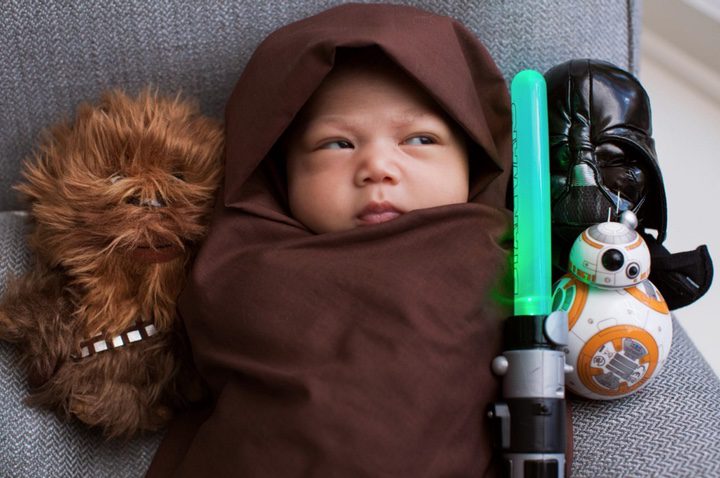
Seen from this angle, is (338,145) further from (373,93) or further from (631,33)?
(631,33)

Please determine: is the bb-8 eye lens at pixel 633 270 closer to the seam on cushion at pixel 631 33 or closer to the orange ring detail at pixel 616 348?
the orange ring detail at pixel 616 348

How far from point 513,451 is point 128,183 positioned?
1.66 ft

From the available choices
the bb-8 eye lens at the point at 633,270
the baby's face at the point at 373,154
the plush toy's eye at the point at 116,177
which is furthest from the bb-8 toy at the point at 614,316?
the plush toy's eye at the point at 116,177

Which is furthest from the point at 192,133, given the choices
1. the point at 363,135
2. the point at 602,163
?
the point at 602,163

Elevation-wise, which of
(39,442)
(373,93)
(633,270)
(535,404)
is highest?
(373,93)

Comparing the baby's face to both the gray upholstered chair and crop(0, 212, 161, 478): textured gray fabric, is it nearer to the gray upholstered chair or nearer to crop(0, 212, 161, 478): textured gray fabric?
the gray upholstered chair

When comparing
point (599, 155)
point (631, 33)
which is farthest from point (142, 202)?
point (631, 33)

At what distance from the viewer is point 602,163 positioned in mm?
908

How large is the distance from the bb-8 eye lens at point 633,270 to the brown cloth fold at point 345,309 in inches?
5.3

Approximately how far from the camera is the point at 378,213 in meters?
0.88

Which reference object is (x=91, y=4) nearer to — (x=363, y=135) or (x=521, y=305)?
(x=363, y=135)

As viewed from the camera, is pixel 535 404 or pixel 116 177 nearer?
pixel 535 404

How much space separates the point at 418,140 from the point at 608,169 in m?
0.23

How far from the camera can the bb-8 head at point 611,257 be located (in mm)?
782
